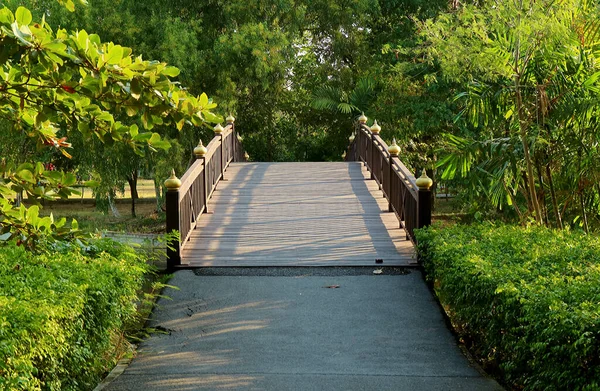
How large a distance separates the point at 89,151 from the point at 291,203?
12.8 m

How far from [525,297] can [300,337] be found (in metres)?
2.27

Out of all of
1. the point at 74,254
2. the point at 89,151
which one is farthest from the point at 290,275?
the point at 89,151

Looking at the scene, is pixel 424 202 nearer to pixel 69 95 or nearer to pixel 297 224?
pixel 297 224

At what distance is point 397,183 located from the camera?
456 inches

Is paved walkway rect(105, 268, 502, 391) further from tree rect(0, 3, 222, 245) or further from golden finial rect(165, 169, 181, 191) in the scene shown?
tree rect(0, 3, 222, 245)

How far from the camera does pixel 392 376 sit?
19.0 ft

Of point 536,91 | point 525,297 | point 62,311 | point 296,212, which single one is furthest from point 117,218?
point 525,297

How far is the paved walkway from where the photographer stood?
18.7ft

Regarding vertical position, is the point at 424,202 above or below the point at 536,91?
below

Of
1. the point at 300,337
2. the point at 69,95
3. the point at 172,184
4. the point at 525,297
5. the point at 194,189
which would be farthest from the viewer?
the point at 194,189

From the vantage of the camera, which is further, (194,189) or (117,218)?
(117,218)

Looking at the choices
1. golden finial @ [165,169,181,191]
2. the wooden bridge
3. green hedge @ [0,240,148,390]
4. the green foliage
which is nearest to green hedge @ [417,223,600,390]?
the green foliage

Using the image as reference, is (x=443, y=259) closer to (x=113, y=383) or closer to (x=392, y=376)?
(x=392, y=376)

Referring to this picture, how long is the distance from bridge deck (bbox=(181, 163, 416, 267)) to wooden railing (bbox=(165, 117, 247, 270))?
18 centimetres
